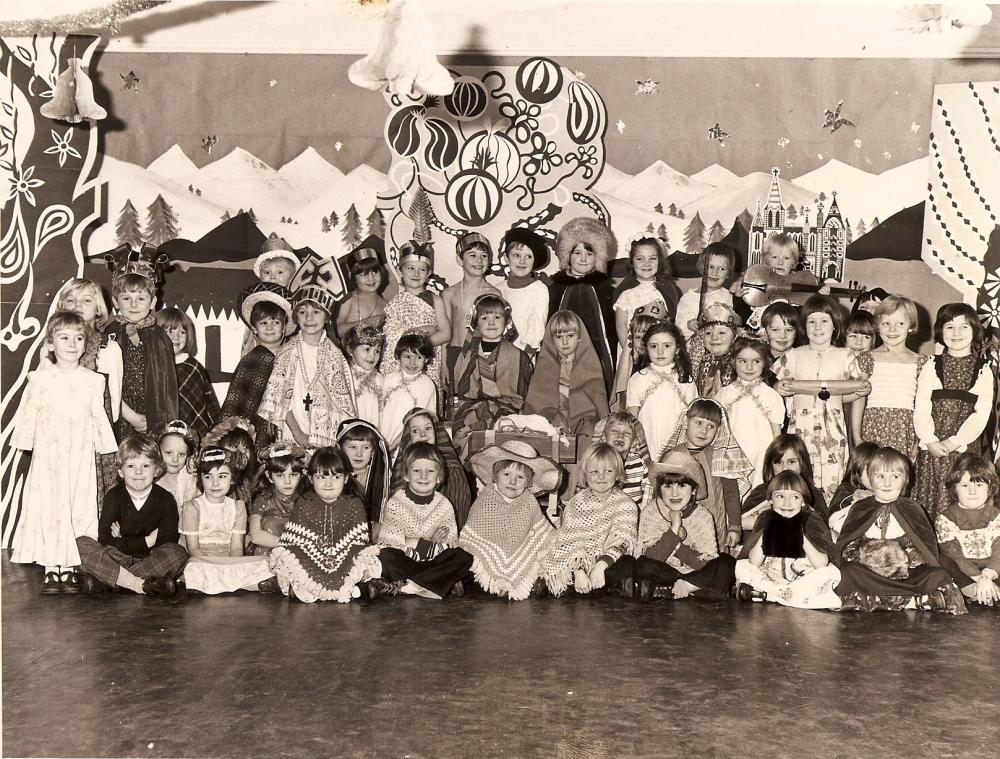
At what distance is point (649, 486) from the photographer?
590 cm

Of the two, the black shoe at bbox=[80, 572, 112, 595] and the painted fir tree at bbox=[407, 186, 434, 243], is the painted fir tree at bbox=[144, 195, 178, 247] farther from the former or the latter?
the black shoe at bbox=[80, 572, 112, 595]

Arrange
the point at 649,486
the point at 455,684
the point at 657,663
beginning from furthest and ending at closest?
1. the point at 649,486
2. the point at 657,663
3. the point at 455,684

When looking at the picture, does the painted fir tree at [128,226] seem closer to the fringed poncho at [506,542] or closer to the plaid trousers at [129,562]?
the plaid trousers at [129,562]

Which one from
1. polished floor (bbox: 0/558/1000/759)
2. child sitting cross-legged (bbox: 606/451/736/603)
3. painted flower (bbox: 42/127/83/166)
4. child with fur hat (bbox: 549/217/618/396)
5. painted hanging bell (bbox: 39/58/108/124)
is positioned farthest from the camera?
painted flower (bbox: 42/127/83/166)

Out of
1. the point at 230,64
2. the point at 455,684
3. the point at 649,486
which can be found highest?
the point at 230,64

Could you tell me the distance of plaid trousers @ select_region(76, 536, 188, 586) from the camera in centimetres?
550

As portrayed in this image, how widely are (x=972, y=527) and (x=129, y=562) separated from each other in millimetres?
3887

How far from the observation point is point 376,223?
7.00 metres

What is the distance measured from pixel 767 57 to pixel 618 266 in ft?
4.79

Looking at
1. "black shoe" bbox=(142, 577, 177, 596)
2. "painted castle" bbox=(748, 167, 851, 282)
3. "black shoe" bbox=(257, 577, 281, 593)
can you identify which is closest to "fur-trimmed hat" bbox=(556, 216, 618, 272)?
"painted castle" bbox=(748, 167, 851, 282)

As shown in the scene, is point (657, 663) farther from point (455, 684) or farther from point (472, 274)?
point (472, 274)

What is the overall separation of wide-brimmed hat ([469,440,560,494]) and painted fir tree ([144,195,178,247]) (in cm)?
234

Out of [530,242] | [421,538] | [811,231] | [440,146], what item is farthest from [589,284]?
[421,538]

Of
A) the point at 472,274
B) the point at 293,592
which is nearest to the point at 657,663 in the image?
the point at 293,592
